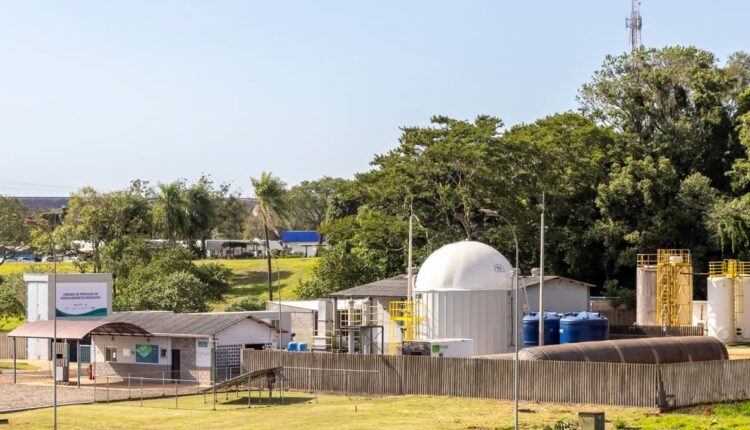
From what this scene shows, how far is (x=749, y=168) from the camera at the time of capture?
296 ft

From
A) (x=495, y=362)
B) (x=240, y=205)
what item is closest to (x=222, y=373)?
(x=495, y=362)

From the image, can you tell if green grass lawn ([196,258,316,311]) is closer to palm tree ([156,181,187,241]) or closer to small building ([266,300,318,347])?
palm tree ([156,181,187,241])

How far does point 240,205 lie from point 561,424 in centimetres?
15178

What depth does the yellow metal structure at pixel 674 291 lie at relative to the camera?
3177 inches

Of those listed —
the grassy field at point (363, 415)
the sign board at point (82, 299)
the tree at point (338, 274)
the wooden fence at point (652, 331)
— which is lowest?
the grassy field at point (363, 415)

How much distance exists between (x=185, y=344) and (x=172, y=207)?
63134 millimetres

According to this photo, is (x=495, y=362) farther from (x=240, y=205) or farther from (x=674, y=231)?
(x=240, y=205)

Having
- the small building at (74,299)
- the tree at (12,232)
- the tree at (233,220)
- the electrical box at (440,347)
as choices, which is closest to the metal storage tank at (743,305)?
the electrical box at (440,347)

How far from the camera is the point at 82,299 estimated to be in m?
81.2

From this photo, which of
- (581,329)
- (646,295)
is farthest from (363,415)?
(646,295)

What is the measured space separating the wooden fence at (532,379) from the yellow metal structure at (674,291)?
29.3 m

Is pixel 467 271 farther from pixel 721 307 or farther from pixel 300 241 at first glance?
pixel 300 241

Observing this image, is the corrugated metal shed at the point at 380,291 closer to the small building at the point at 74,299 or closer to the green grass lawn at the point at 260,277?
the small building at the point at 74,299

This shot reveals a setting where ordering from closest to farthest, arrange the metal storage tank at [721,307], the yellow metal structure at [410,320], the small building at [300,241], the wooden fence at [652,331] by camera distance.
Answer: the yellow metal structure at [410,320]
the wooden fence at [652,331]
the metal storage tank at [721,307]
the small building at [300,241]
